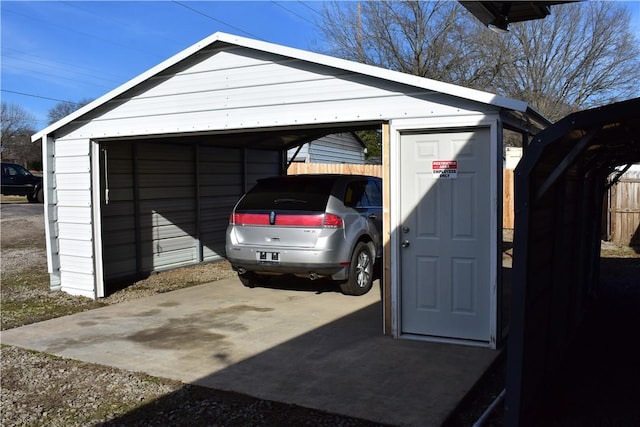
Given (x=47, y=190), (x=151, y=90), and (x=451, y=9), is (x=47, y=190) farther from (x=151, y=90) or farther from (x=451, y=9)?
(x=451, y=9)

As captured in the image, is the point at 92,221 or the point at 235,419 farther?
the point at 92,221

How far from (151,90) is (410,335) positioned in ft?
15.6

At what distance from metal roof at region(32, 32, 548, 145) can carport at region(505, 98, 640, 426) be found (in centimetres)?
93

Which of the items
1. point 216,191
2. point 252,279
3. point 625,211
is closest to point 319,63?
point 252,279

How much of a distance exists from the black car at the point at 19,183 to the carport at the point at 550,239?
23.4 metres

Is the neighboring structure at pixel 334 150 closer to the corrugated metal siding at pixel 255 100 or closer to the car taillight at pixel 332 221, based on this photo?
the corrugated metal siding at pixel 255 100

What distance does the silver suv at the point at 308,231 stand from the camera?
7.41m

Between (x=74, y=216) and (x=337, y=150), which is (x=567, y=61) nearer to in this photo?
(x=337, y=150)

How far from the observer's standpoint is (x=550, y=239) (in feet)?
13.9

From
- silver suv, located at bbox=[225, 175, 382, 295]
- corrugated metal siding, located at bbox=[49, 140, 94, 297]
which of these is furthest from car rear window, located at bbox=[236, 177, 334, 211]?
corrugated metal siding, located at bbox=[49, 140, 94, 297]

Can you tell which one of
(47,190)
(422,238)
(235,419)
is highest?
(47,190)

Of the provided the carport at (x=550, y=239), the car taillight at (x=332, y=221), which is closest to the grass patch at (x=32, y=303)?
the car taillight at (x=332, y=221)

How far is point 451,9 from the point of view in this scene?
24.0m

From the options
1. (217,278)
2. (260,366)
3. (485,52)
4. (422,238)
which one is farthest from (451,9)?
(260,366)
